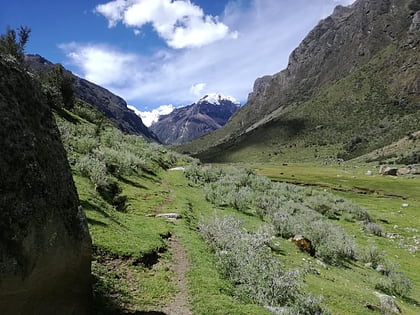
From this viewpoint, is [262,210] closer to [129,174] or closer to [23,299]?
[129,174]

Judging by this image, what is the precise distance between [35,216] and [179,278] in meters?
7.43

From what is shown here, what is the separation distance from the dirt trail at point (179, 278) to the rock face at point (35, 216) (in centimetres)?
307

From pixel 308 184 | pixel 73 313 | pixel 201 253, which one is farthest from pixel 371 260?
pixel 308 184

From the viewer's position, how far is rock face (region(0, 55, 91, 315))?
5953mm

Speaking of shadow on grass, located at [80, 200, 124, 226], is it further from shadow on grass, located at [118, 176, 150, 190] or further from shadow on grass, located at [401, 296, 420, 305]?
shadow on grass, located at [401, 296, 420, 305]

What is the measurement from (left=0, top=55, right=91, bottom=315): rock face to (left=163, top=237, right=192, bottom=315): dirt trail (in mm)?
3066

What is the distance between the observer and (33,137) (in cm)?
710

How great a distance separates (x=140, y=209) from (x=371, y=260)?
17.2 meters

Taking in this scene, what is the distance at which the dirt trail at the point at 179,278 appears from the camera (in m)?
10.4

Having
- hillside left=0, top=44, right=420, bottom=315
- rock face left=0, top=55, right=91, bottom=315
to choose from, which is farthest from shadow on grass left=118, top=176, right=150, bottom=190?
rock face left=0, top=55, right=91, bottom=315

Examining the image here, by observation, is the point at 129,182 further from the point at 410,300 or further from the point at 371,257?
the point at 410,300

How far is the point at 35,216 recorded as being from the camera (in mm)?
6473

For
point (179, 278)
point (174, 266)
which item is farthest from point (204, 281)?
point (174, 266)

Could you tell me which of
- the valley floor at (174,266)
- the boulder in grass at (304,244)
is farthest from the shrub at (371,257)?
the boulder in grass at (304,244)
